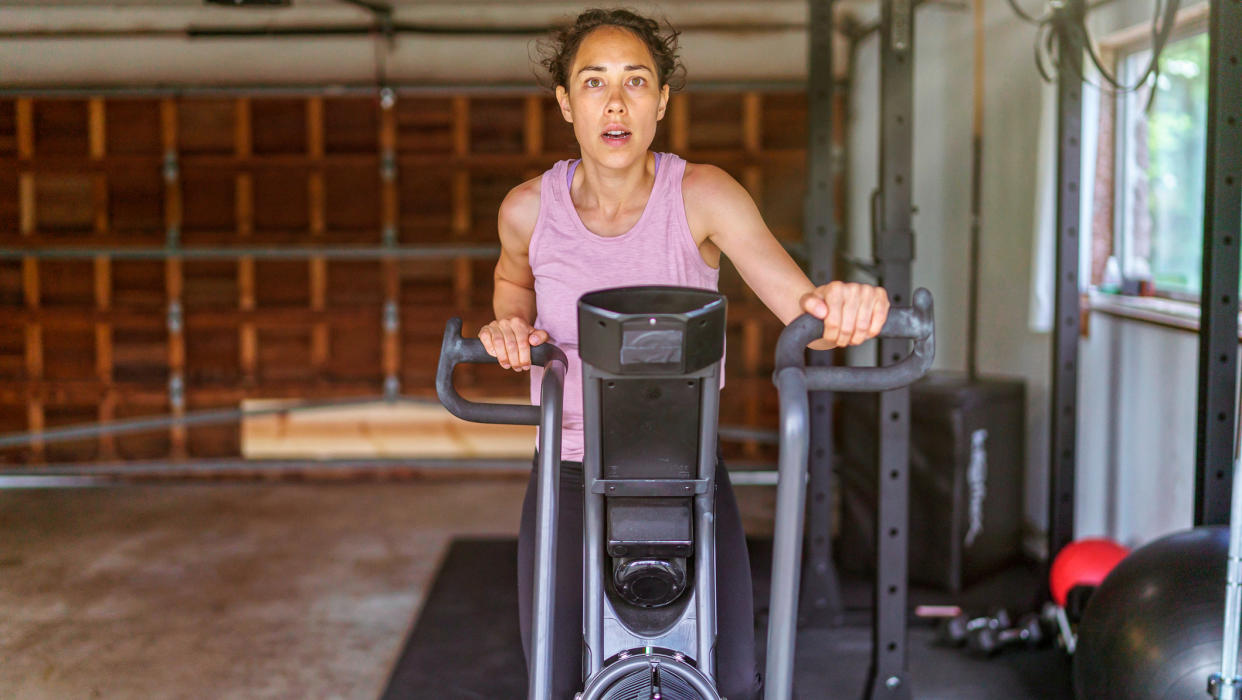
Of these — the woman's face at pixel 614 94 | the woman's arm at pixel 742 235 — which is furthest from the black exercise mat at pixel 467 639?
the woman's face at pixel 614 94

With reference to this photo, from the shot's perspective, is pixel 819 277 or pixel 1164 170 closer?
pixel 819 277

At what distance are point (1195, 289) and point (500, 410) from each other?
9.28 ft

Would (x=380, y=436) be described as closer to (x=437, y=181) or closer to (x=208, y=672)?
(x=437, y=181)

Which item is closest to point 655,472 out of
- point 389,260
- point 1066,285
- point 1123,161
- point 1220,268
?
point 1220,268

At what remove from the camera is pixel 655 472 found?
4.59 feet

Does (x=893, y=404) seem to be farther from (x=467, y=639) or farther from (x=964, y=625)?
(x=467, y=639)

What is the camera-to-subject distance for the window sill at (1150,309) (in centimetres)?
315

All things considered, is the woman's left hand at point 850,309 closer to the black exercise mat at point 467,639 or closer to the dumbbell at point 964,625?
the black exercise mat at point 467,639

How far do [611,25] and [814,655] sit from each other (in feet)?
6.71

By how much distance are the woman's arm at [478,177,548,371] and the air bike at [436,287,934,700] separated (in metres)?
0.03

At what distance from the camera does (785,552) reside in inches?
50.4

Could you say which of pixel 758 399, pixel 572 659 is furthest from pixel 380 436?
pixel 572 659

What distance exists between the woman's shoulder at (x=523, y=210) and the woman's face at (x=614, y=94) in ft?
0.56

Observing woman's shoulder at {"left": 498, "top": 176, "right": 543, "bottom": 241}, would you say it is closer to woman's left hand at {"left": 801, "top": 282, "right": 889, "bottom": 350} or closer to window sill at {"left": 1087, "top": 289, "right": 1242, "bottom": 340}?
woman's left hand at {"left": 801, "top": 282, "right": 889, "bottom": 350}
